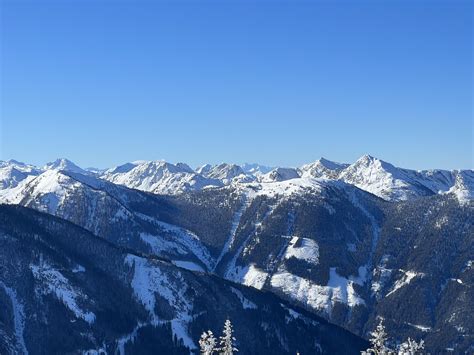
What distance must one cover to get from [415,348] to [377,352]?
4348mm

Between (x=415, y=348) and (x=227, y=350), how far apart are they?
71.0ft

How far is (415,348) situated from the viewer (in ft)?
234

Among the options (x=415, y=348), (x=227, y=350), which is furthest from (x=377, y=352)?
(x=227, y=350)

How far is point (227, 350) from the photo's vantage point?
2943 inches

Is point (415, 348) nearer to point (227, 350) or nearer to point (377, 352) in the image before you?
point (377, 352)

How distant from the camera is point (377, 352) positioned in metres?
71.1

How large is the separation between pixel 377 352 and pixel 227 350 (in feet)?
57.1
